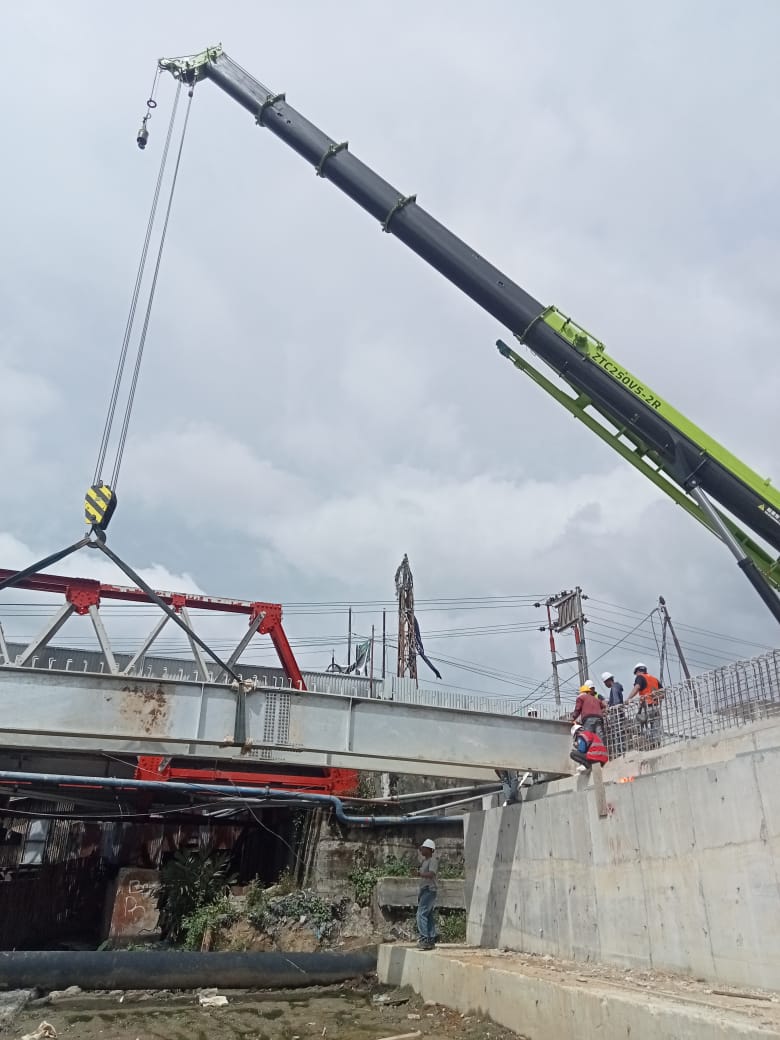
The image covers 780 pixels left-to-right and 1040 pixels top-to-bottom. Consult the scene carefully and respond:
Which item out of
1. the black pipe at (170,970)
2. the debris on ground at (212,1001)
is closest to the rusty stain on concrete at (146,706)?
the black pipe at (170,970)

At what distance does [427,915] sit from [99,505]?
7745 millimetres

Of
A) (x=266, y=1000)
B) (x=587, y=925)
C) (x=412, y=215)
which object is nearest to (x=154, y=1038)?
(x=266, y=1000)

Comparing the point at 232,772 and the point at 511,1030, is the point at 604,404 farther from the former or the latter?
the point at 232,772

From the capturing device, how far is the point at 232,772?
54.3 ft

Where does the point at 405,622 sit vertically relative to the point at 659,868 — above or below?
above

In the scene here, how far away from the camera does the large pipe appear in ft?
47.9

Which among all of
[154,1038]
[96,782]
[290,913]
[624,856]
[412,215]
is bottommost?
[154,1038]

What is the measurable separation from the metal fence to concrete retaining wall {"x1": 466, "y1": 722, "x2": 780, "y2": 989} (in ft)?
1.77

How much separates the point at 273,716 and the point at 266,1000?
13.3 feet

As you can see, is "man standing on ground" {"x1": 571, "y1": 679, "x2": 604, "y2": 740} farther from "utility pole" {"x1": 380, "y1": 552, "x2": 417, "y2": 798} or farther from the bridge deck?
"utility pole" {"x1": 380, "y1": 552, "x2": 417, "y2": 798}

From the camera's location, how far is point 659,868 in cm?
788

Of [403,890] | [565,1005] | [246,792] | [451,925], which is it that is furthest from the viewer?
[246,792]

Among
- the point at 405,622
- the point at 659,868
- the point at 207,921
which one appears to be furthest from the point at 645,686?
the point at 405,622

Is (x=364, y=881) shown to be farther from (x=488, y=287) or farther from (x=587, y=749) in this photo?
(x=488, y=287)
